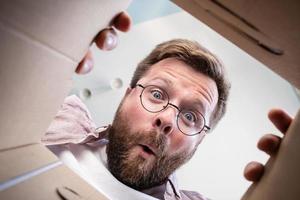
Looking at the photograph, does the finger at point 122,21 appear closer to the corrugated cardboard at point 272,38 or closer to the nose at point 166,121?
the corrugated cardboard at point 272,38

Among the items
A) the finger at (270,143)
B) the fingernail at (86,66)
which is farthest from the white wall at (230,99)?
the finger at (270,143)

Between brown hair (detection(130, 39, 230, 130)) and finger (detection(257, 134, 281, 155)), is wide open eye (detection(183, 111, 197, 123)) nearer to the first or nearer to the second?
brown hair (detection(130, 39, 230, 130))

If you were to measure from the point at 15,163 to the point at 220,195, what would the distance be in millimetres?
1550

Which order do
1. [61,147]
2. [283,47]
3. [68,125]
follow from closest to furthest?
[283,47] < [61,147] < [68,125]

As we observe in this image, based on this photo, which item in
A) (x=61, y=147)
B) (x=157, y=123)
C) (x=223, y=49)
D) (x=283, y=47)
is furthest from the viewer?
(x=223, y=49)

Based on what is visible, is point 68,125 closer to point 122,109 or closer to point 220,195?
point 122,109

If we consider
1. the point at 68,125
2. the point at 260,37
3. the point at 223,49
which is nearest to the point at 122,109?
the point at 68,125

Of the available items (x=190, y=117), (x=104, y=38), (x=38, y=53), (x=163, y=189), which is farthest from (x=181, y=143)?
(x=38, y=53)

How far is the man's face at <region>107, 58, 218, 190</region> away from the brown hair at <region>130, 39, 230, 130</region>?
0.04 m

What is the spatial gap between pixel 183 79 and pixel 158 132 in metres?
0.28

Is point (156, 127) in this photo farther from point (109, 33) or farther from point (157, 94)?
point (109, 33)

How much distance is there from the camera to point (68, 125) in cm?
144

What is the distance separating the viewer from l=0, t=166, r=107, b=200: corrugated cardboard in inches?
14.6

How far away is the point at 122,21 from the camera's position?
0.63m
